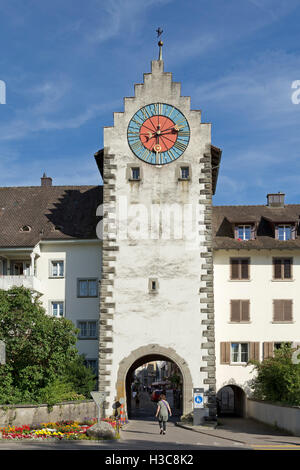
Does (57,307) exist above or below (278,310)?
above

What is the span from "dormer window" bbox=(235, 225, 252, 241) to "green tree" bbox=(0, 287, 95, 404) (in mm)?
14391

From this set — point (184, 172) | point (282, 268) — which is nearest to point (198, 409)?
point (282, 268)

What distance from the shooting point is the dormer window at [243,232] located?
43.8 meters

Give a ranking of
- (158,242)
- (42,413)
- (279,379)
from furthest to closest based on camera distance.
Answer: (158,242), (279,379), (42,413)

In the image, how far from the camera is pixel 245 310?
42.6 m

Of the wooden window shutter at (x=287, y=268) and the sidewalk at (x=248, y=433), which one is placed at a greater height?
the wooden window shutter at (x=287, y=268)

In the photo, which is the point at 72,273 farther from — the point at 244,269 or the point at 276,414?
the point at 276,414

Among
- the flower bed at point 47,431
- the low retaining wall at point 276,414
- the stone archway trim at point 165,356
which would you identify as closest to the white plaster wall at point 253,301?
the low retaining wall at point 276,414

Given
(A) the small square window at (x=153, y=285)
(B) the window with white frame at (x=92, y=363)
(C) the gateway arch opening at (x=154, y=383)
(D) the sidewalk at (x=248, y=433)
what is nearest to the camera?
(D) the sidewalk at (x=248, y=433)

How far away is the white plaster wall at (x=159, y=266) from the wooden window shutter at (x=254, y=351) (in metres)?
5.64

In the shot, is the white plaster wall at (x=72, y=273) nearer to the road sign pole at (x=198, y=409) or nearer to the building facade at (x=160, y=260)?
the building facade at (x=160, y=260)

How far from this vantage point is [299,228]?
44.3 metres

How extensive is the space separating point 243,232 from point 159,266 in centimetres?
806

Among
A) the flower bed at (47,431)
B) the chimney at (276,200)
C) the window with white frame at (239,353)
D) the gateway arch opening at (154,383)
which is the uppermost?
the chimney at (276,200)
